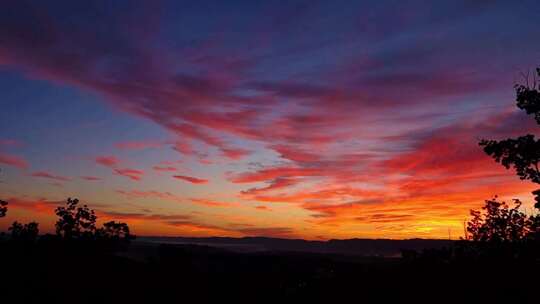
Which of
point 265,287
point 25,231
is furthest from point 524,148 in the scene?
point 25,231

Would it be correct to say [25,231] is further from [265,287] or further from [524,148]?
[524,148]

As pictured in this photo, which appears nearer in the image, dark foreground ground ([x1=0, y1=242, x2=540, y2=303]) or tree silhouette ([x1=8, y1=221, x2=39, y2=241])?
dark foreground ground ([x1=0, y1=242, x2=540, y2=303])

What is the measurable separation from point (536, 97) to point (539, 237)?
48.6 ft

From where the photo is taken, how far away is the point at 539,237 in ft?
136

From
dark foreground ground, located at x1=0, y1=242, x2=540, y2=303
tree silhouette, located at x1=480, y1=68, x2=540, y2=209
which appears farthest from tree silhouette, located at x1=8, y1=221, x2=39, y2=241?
tree silhouette, located at x1=480, y1=68, x2=540, y2=209

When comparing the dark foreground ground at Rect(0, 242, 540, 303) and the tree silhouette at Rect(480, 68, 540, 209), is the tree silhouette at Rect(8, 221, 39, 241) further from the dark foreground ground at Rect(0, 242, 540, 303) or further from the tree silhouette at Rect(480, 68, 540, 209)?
the tree silhouette at Rect(480, 68, 540, 209)

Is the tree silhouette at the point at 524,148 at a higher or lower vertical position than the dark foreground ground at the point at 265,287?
higher

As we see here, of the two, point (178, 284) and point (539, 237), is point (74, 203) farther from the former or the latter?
point (539, 237)

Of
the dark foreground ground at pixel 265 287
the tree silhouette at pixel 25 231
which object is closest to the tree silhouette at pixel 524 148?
the dark foreground ground at pixel 265 287

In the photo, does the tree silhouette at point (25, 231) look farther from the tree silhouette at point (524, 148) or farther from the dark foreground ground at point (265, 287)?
the tree silhouette at point (524, 148)

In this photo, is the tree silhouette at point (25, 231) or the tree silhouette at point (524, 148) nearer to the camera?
the tree silhouette at point (524, 148)

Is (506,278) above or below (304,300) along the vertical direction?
above

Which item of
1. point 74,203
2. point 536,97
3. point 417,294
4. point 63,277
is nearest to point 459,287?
point 417,294

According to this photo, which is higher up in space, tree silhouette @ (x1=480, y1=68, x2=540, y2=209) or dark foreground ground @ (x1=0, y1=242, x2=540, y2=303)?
tree silhouette @ (x1=480, y1=68, x2=540, y2=209)
